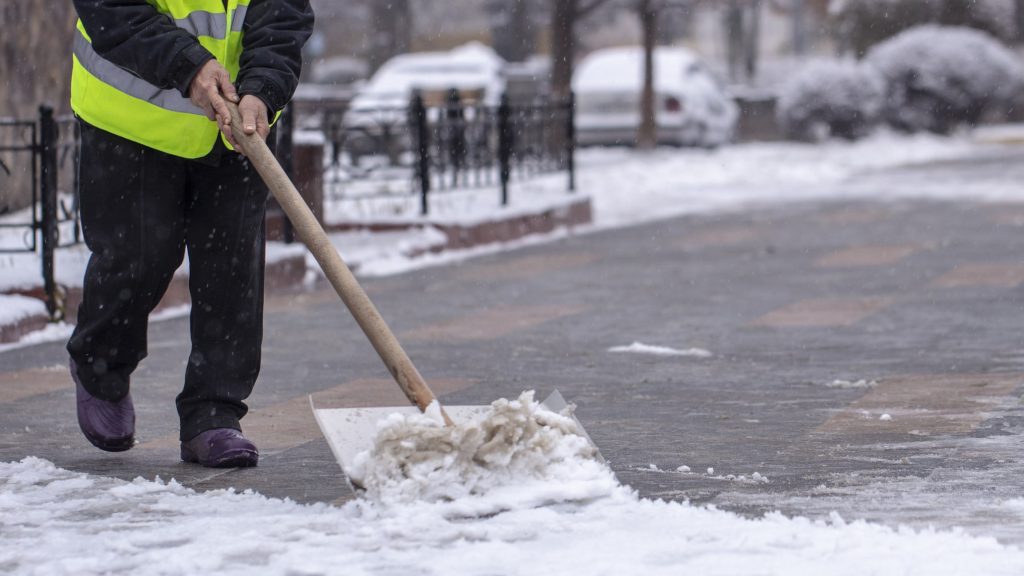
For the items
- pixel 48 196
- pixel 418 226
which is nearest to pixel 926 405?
pixel 48 196

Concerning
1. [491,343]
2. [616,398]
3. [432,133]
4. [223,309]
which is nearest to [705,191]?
[432,133]

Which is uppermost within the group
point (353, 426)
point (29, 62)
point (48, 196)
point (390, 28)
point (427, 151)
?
point (390, 28)

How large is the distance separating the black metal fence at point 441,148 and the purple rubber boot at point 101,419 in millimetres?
6938

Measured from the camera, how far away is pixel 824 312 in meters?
7.88

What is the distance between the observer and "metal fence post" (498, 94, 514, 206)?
492 inches

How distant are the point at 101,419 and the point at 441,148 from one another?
8.03m

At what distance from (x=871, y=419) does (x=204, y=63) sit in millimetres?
2142

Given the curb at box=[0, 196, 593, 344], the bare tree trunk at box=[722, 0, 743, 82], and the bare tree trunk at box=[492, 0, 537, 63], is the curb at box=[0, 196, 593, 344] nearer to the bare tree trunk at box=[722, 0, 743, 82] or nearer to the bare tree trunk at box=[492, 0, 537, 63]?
the bare tree trunk at box=[492, 0, 537, 63]

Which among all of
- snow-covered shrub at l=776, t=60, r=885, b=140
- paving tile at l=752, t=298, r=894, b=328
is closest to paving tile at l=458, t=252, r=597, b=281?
paving tile at l=752, t=298, r=894, b=328

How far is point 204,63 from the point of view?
4.17 m

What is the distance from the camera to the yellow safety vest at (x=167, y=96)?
14.2 ft

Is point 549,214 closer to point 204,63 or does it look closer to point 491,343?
point 491,343

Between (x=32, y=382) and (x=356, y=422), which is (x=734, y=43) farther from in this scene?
(x=356, y=422)

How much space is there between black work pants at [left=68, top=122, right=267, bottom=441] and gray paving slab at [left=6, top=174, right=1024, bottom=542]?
227mm
